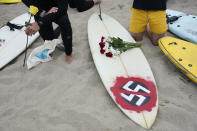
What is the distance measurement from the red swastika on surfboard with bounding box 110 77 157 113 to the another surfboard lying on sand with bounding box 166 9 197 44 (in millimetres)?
1234

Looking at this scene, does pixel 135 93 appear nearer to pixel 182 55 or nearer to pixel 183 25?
pixel 182 55

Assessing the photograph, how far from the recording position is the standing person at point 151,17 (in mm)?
2168

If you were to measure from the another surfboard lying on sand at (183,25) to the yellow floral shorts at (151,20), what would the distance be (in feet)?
1.38

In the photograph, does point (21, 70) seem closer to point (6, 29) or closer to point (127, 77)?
point (6, 29)

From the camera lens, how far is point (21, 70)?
2.29 meters

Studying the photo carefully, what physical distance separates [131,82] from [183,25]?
1.66 metres

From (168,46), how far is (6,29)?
290 cm

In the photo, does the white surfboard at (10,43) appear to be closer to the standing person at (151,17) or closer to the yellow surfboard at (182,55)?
the standing person at (151,17)

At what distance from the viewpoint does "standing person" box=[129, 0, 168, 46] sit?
85.4 inches

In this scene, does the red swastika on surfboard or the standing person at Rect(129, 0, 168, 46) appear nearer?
the red swastika on surfboard

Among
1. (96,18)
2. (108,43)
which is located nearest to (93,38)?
(108,43)

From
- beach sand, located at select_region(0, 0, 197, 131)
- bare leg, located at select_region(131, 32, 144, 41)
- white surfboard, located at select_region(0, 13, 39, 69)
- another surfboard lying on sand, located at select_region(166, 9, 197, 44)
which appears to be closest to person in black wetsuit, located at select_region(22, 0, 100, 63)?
beach sand, located at select_region(0, 0, 197, 131)

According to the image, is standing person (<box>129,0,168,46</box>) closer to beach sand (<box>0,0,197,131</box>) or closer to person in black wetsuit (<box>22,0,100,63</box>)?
beach sand (<box>0,0,197,131</box>)

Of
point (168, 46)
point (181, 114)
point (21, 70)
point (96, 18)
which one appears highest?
point (96, 18)
